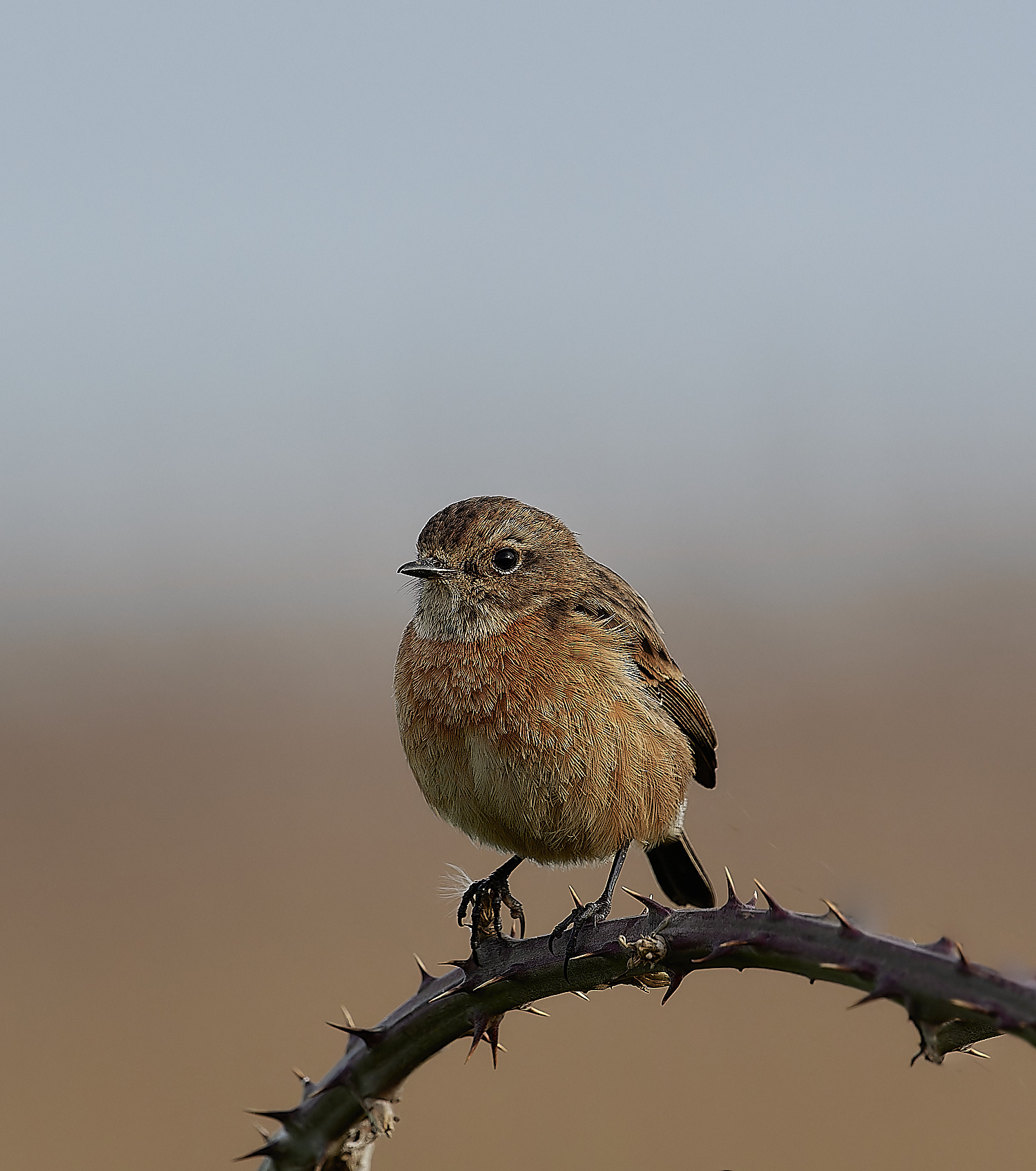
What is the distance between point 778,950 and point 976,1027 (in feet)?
1.23

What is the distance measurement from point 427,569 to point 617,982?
1.94 metres

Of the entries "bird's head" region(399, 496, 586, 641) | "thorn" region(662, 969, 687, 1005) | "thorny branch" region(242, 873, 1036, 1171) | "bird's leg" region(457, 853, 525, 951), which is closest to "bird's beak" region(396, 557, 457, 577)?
"bird's head" region(399, 496, 586, 641)

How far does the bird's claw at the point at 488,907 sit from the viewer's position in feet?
10.7

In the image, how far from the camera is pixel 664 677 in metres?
4.78

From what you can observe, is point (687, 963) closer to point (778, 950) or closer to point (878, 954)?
point (778, 950)

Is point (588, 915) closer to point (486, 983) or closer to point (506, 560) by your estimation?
point (486, 983)

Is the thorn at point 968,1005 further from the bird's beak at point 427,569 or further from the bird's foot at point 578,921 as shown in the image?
the bird's beak at point 427,569

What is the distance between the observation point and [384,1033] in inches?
107

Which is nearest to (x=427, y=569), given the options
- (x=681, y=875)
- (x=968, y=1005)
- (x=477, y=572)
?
(x=477, y=572)

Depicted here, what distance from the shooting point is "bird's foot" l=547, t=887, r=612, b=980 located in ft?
10.3

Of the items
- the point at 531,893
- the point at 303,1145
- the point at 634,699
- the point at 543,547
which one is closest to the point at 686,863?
the point at 634,699

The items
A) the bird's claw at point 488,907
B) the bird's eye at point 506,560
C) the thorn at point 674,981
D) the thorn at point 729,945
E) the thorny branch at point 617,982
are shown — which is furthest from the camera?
the bird's eye at point 506,560

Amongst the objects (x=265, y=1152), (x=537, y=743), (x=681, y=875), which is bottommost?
(x=265, y=1152)

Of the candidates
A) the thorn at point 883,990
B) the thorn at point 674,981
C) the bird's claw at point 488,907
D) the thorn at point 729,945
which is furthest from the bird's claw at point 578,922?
the thorn at point 883,990
